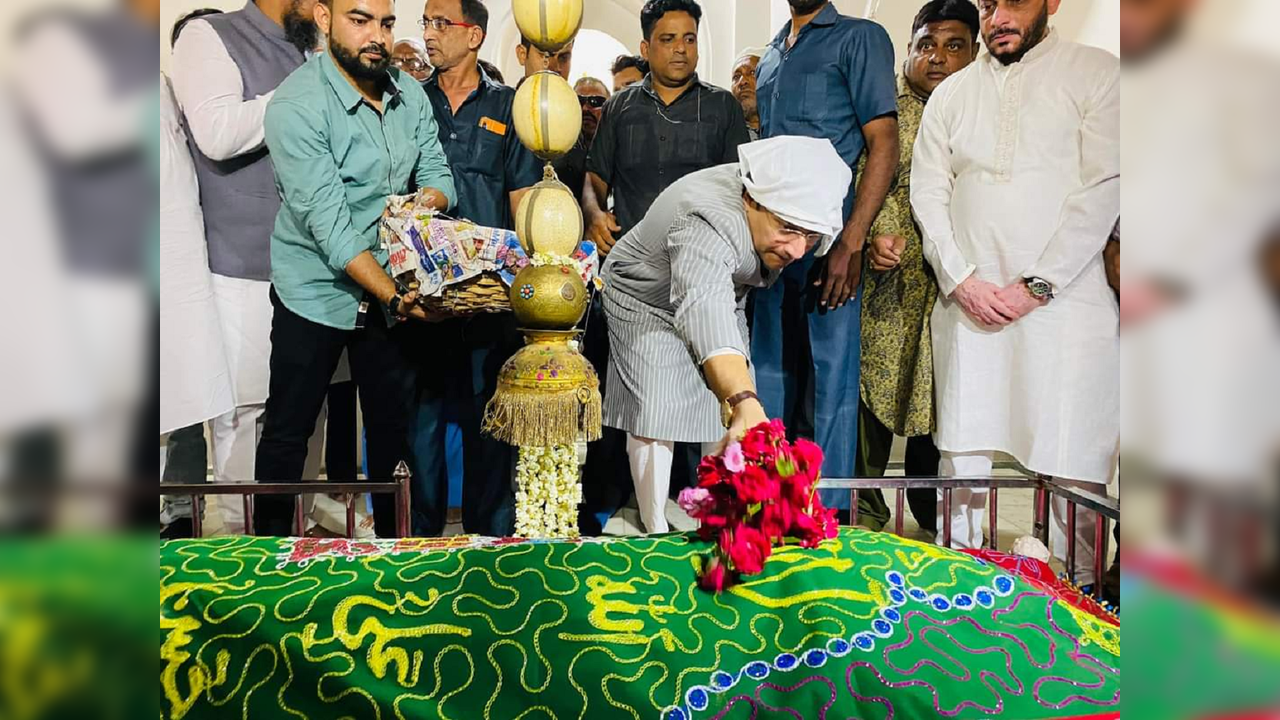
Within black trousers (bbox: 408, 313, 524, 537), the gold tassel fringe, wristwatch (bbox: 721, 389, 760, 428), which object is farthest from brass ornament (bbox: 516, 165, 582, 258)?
wristwatch (bbox: 721, 389, 760, 428)

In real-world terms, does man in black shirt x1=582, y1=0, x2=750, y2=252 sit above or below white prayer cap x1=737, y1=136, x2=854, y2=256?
above

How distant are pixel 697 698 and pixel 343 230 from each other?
1586 mm

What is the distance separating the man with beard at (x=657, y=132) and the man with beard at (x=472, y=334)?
0.22 m

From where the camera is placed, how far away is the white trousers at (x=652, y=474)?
2465 mm

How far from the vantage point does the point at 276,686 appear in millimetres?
1280

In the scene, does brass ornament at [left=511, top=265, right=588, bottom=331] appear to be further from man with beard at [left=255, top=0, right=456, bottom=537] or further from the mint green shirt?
the mint green shirt

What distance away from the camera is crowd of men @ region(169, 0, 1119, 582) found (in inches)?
93.2

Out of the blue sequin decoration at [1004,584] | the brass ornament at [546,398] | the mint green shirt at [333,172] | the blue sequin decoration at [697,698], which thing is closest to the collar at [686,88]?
the mint green shirt at [333,172]

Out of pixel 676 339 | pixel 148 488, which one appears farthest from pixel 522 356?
pixel 148 488

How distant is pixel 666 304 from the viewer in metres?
2.41

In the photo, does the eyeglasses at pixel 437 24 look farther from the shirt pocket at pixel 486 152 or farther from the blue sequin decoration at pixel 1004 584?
the blue sequin decoration at pixel 1004 584

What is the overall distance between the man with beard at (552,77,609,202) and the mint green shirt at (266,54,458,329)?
0.38m

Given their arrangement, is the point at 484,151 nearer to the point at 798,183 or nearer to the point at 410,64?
the point at 410,64

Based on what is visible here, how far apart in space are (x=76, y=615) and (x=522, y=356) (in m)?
1.90
